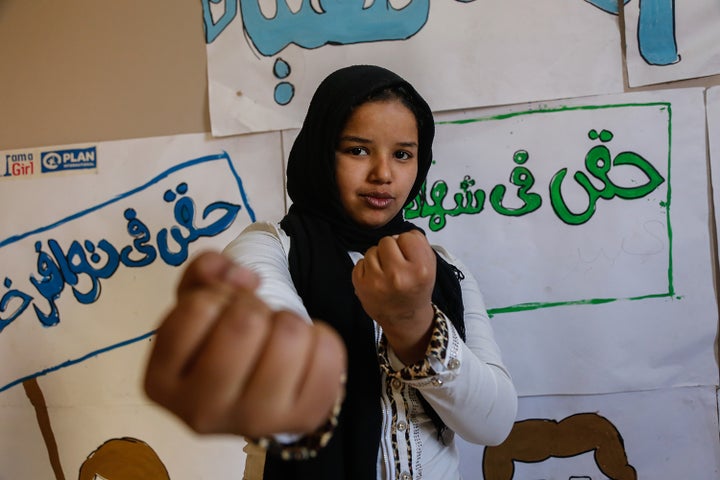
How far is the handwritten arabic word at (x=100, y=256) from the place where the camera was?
0.86 metres

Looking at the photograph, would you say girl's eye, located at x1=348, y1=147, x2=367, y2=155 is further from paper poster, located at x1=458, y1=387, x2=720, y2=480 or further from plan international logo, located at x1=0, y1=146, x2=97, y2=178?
plan international logo, located at x1=0, y1=146, x2=97, y2=178

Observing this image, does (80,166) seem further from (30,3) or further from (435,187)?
(435,187)

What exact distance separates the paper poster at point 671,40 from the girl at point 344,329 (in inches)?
14.5

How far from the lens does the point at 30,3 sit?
0.92 metres

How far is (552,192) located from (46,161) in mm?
906

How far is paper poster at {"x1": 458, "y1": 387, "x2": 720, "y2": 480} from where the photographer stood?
74 cm

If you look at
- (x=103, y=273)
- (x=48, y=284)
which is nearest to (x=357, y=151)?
(x=103, y=273)

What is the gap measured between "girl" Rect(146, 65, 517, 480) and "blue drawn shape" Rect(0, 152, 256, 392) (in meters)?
0.26

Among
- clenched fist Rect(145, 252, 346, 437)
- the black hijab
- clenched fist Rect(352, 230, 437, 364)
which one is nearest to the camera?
clenched fist Rect(145, 252, 346, 437)

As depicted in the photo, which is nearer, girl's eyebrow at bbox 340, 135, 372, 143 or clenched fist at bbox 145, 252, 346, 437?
clenched fist at bbox 145, 252, 346, 437

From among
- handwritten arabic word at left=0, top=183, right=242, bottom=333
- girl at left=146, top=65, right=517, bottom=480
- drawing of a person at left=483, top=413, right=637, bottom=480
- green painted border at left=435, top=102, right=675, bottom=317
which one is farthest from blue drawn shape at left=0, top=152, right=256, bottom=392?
drawing of a person at left=483, top=413, right=637, bottom=480

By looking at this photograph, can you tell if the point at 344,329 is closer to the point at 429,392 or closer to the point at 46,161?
the point at 429,392

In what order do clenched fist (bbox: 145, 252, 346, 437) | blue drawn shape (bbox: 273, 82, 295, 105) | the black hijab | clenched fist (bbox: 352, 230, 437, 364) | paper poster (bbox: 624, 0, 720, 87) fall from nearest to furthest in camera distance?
clenched fist (bbox: 145, 252, 346, 437)
clenched fist (bbox: 352, 230, 437, 364)
the black hijab
paper poster (bbox: 624, 0, 720, 87)
blue drawn shape (bbox: 273, 82, 295, 105)

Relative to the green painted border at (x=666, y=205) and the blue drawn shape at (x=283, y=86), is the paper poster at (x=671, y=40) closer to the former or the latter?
the green painted border at (x=666, y=205)
